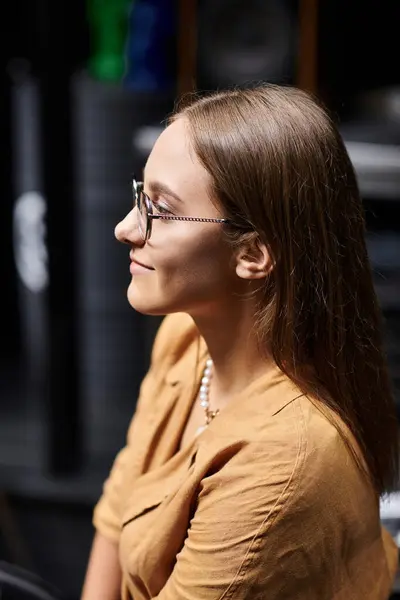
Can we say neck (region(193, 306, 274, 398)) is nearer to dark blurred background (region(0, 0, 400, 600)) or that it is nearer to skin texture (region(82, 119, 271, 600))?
skin texture (region(82, 119, 271, 600))

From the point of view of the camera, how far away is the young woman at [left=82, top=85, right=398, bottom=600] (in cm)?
124

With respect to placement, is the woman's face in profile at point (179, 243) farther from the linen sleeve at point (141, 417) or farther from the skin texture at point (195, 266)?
the linen sleeve at point (141, 417)

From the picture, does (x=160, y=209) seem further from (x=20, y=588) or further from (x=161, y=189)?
(x=20, y=588)

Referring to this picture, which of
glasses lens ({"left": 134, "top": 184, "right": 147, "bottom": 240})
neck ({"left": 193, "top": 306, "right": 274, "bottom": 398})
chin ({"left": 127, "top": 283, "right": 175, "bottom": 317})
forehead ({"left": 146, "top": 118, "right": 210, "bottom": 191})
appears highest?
forehead ({"left": 146, "top": 118, "right": 210, "bottom": 191})

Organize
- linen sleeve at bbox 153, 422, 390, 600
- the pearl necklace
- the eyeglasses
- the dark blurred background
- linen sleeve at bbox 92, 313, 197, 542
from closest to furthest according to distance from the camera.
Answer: linen sleeve at bbox 153, 422, 390, 600 < the eyeglasses < the pearl necklace < linen sleeve at bbox 92, 313, 197, 542 < the dark blurred background

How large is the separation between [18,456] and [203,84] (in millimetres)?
1641

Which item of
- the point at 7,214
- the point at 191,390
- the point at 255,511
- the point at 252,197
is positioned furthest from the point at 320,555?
the point at 7,214

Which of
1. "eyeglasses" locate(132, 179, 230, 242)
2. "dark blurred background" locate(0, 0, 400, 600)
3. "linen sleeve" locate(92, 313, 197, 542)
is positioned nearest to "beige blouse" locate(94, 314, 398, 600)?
"linen sleeve" locate(92, 313, 197, 542)

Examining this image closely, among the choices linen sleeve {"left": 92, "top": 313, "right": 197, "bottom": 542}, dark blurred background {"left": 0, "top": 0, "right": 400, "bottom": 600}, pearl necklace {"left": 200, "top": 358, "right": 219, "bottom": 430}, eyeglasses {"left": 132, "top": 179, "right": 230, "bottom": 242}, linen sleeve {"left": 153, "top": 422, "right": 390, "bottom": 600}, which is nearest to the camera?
linen sleeve {"left": 153, "top": 422, "right": 390, "bottom": 600}

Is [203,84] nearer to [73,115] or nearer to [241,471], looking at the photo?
[73,115]

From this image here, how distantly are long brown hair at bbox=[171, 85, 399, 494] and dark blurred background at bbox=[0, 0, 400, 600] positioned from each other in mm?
1663

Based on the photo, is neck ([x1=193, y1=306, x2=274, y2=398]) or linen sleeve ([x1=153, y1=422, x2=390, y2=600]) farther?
neck ([x1=193, y1=306, x2=274, y2=398])

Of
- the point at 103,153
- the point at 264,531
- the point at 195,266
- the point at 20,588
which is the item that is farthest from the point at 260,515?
the point at 103,153

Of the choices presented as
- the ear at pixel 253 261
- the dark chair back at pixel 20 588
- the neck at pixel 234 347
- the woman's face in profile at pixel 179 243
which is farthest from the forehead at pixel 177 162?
the dark chair back at pixel 20 588
